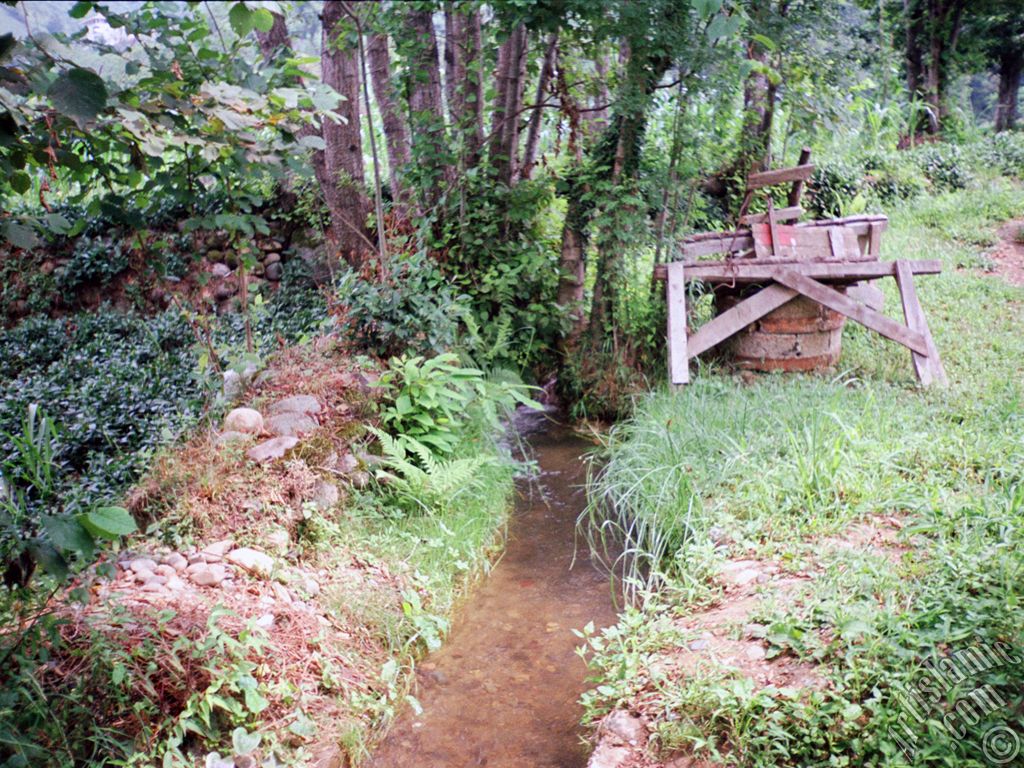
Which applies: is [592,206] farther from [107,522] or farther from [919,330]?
[107,522]

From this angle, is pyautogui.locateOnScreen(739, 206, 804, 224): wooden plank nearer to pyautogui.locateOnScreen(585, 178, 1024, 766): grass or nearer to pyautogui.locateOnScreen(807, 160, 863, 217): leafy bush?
pyautogui.locateOnScreen(585, 178, 1024, 766): grass

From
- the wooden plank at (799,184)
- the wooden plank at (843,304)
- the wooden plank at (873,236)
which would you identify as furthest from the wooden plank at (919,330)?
the wooden plank at (799,184)

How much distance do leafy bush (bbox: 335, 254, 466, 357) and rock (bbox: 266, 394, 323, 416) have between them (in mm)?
844

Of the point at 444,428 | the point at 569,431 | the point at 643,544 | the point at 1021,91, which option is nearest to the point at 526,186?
the point at 569,431

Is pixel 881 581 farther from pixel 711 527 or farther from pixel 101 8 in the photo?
pixel 101 8

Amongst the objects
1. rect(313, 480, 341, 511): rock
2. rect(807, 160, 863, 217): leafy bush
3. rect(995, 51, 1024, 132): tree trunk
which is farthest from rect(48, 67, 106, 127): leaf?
rect(995, 51, 1024, 132): tree trunk

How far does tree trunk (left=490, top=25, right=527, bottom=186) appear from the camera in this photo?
22.2 ft

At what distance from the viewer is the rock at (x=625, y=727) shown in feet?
9.45

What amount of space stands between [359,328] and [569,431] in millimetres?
2214

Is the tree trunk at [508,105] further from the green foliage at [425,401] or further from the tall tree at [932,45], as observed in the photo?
the tall tree at [932,45]

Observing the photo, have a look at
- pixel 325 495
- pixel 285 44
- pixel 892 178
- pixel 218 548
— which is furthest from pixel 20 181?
pixel 892 178

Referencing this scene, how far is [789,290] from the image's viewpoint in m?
6.21
